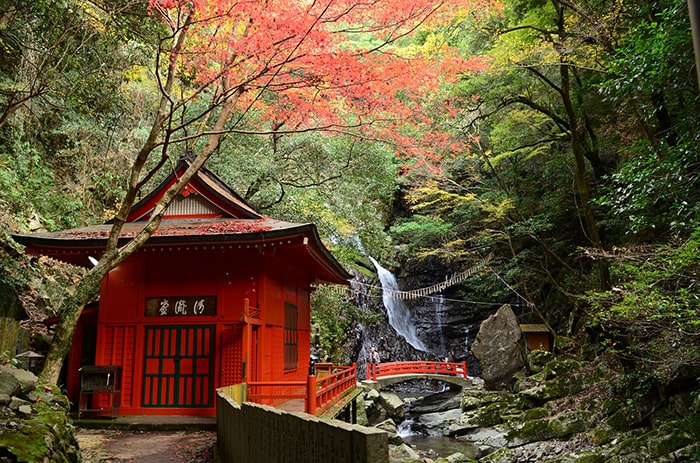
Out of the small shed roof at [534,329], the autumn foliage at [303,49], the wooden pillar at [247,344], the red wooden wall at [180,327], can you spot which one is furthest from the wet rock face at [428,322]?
the autumn foliage at [303,49]

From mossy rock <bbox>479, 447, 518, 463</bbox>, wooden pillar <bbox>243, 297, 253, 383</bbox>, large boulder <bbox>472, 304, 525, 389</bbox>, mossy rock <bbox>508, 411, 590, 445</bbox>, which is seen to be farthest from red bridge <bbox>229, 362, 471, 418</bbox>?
mossy rock <bbox>508, 411, 590, 445</bbox>

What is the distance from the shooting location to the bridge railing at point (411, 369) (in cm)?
2440

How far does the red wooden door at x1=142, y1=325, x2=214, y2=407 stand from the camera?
11625 millimetres

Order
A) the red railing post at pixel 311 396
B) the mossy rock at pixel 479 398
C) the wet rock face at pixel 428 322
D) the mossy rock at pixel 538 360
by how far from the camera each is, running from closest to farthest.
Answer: the red railing post at pixel 311 396 < the mossy rock at pixel 479 398 < the mossy rock at pixel 538 360 < the wet rock face at pixel 428 322

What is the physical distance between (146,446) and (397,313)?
23.1 metres

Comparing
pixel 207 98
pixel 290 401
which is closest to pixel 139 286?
pixel 290 401

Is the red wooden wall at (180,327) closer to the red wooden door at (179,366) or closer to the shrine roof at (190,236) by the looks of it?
the red wooden door at (179,366)

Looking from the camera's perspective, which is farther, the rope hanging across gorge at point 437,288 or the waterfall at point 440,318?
the waterfall at point 440,318

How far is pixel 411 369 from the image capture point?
26359mm

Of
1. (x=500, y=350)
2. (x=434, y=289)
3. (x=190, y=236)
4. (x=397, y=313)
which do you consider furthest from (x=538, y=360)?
(x=190, y=236)

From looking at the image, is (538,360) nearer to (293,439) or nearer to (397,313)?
(397,313)

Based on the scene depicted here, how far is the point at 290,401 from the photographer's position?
1288cm

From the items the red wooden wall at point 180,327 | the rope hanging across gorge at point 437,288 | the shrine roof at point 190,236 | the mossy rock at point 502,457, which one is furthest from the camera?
the rope hanging across gorge at point 437,288

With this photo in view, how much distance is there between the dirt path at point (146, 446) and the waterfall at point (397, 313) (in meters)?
21.0
